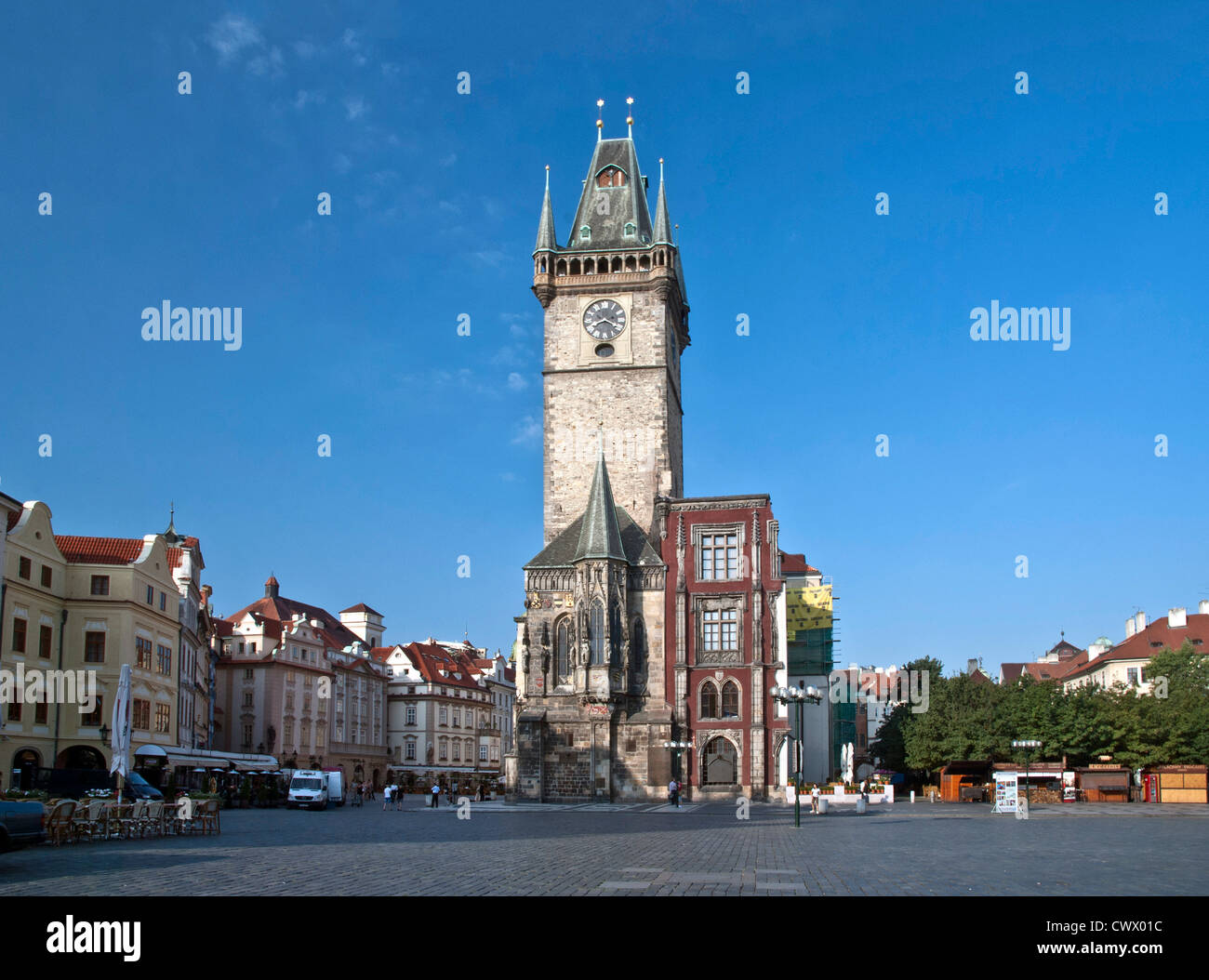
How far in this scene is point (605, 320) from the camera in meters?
70.9

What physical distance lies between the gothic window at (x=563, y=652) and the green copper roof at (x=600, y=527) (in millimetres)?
3898

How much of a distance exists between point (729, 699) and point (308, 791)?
2269cm

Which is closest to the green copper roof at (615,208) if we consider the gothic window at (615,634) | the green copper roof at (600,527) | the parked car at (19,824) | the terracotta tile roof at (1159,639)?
the green copper roof at (600,527)

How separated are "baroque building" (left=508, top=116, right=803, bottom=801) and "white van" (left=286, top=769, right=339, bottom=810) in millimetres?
11086

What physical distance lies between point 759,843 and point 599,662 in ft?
111

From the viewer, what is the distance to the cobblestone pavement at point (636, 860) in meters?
16.1

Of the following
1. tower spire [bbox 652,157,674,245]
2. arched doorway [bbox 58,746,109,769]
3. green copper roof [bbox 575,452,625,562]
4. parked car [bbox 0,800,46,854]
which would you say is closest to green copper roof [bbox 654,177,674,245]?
tower spire [bbox 652,157,674,245]

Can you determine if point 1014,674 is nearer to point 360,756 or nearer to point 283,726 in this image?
point 360,756

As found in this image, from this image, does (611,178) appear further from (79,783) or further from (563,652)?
(79,783)

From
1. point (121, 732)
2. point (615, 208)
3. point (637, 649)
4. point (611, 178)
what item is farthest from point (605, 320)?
point (121, 732)

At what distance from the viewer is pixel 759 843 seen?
86.3ft

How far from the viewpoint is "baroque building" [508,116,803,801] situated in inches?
2370

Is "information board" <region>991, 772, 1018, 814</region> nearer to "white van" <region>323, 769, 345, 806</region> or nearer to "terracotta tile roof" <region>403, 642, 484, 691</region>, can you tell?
"white van" <region>323, 769, 345, 806</region>
